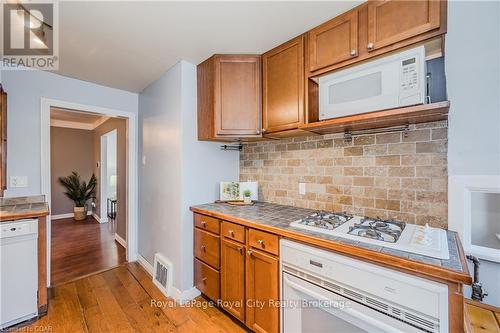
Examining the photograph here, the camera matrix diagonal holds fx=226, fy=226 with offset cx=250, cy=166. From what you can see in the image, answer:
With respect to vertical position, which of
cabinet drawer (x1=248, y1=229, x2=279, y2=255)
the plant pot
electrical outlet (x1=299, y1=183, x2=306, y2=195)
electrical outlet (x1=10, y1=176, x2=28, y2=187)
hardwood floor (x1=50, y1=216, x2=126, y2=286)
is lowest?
hardwood floor (x1=50, y1=216, x2=126, y2=286)

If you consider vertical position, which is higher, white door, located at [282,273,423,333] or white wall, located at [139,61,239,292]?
white wall, located at [139,61,239,292]

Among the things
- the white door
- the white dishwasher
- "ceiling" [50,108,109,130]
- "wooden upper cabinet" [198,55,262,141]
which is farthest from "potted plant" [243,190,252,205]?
"ceiling" [50,108,109,130]

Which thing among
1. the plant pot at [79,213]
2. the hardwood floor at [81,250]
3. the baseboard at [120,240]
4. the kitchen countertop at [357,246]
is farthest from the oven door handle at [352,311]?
the plant pot at [79,213]

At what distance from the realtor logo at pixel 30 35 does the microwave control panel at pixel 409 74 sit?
2083 millimetres

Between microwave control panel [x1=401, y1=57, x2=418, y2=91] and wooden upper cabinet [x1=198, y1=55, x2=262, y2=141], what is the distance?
42.6 inches

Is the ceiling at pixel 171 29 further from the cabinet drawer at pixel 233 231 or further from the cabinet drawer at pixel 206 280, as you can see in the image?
the cabinet drawer at pixel 206 280

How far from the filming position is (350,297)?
1.14 metres

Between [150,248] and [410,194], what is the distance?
272cm

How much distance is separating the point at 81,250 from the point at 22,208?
1790 millimetres

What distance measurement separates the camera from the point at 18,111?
2266mm

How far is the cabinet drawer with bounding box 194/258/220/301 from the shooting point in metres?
1.95

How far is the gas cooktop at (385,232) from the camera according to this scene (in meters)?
1.05

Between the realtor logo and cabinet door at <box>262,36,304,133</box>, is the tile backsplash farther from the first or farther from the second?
the realtor logo

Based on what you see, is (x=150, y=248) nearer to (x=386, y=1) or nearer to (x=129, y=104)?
(x=129, y=104)
